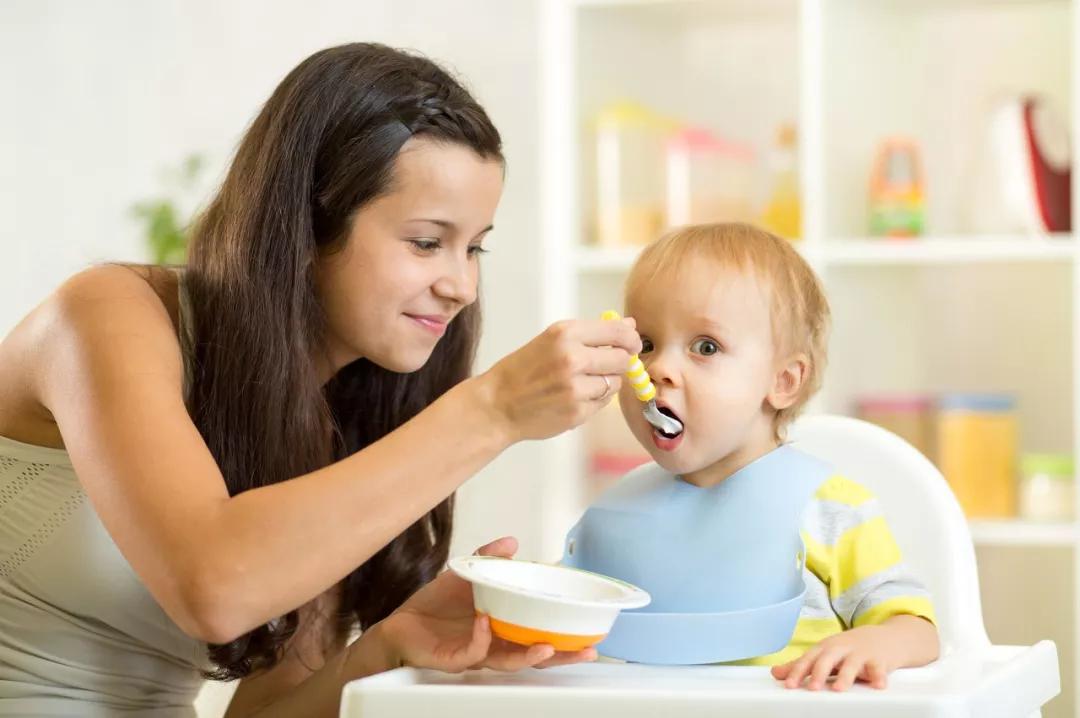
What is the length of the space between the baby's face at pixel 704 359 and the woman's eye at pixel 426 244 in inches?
8.4

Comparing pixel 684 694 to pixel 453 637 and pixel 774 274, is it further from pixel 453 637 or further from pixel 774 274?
pixel 774 274

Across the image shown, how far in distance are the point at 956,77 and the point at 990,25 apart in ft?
0.40

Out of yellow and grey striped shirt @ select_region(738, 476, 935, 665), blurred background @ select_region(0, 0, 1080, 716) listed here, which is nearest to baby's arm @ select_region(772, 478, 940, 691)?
yellow and grey striped shirt @ select_region(738, 476, 935, 665)

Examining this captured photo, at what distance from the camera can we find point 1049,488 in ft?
8.23

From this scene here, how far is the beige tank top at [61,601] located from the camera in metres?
1.42

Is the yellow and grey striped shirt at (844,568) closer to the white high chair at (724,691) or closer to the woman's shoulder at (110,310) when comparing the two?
the white high chair at (724,691)

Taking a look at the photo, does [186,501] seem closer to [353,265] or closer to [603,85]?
[353,265]

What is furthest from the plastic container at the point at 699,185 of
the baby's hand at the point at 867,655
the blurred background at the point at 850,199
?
the baby's hand at the point at 867,655

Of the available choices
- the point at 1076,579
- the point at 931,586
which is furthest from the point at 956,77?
the point at 931,586

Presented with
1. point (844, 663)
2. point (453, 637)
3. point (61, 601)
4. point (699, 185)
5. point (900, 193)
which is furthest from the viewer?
point (699, 185)

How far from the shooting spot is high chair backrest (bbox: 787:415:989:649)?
1395 millimetres

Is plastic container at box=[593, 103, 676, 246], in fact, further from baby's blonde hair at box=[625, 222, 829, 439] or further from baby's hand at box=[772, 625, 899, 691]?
baby's hand at box=[772, 625, 899, 691]

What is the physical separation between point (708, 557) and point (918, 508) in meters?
0.32

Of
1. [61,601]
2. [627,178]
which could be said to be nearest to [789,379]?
[61,601]
